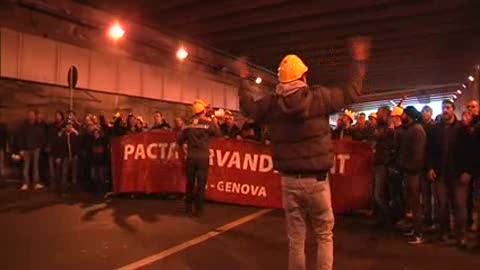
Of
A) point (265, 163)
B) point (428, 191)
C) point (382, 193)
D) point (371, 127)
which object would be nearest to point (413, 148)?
point (428, 191)

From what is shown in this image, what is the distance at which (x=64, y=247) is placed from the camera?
639 centimetres

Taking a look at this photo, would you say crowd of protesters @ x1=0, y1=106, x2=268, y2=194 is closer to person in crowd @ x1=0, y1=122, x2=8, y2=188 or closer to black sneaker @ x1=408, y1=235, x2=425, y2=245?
person in crowd @ x1=0, y1=122, x2=8, y2=188

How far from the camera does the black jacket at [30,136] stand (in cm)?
1214

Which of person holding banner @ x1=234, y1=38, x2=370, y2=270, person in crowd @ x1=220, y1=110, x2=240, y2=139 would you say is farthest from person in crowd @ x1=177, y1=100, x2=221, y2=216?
person holding banner @ x1=234, y1=38, x2=370, y2=270

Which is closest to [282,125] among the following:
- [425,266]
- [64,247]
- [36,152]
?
[425,266]

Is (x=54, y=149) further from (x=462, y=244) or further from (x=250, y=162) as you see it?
(x=462, y=244)

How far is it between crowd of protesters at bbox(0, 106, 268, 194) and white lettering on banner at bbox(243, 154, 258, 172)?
1.53 meters

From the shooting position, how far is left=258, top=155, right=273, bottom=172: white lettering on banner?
943 centimetres

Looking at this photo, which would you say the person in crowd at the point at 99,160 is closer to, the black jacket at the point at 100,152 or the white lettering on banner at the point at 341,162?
the black jacket at the point at 100,152

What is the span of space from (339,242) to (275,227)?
1.25m

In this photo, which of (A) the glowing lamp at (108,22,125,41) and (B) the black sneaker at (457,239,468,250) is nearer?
(B) the black sneaker at (457,239,468,250)

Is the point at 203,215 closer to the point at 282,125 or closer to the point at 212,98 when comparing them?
the point at 282,125

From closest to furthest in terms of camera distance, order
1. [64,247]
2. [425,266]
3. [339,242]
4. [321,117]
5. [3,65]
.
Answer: [321,117] → [425,266] → [64,247] → [339,242] → [3,65]

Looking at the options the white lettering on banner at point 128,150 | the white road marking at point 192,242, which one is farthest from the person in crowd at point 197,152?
the white lettering on banner at point 128,150
